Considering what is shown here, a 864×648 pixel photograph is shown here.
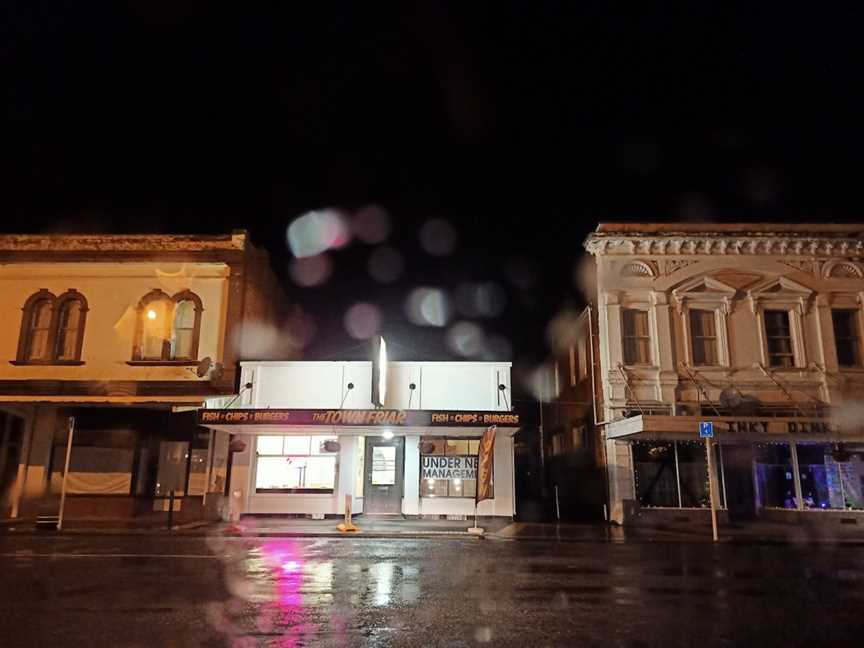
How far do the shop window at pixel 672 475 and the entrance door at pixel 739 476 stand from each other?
527 millimetres

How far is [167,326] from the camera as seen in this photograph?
22281mm

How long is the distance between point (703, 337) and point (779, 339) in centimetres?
252

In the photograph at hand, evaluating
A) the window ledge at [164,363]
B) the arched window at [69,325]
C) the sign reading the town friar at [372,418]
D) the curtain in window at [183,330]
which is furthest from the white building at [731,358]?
the arched window at [69,325]

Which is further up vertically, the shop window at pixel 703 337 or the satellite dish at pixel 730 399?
the shop window at pixel 703 337

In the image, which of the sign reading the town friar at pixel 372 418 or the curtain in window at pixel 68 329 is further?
the curtain in window at pixel 68 329

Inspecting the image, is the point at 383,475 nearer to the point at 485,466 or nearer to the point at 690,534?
the point at 485,466

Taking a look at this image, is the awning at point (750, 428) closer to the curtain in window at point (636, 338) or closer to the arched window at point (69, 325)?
the curtain in window at point (636, 338)

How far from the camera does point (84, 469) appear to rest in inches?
848

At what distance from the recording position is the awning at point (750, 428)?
18.3 metres

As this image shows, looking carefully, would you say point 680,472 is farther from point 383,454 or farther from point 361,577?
point 361,577

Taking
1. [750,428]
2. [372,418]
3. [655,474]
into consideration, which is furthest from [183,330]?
[750,428]

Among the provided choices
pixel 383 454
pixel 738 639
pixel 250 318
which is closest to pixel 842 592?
pixel 738 639

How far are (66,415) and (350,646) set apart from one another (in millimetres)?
19319

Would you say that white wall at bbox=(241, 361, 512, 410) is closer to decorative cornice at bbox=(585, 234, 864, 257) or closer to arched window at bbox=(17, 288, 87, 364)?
decorative cornice at bbox=(585, 234, 864, 257)
